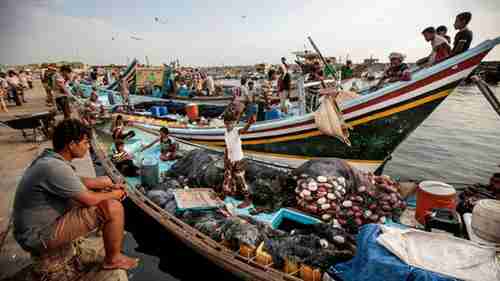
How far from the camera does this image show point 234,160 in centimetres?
517

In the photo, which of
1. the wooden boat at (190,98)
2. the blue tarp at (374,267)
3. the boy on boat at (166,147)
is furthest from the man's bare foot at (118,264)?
the wooden boat at (190,98)

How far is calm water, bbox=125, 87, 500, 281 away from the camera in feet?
15.7

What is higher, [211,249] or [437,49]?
[437,49]

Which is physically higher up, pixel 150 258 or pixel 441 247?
pixel 441 247

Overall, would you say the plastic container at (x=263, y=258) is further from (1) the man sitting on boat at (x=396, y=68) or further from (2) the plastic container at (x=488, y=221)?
(1) the man sitting on boat at (x=396, y=68)

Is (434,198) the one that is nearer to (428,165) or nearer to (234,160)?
(234,160)

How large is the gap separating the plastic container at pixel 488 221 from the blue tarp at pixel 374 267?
1.07m

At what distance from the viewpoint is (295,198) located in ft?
16.7

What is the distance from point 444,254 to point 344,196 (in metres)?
2.04

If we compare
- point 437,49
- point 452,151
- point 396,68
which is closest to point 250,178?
point 396,68

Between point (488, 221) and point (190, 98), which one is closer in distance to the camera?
point (488, 221)

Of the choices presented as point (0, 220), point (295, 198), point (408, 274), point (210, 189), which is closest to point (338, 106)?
point (295, 198)

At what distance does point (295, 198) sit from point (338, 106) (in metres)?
2.41

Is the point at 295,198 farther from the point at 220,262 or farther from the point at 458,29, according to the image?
the point at 458,29
